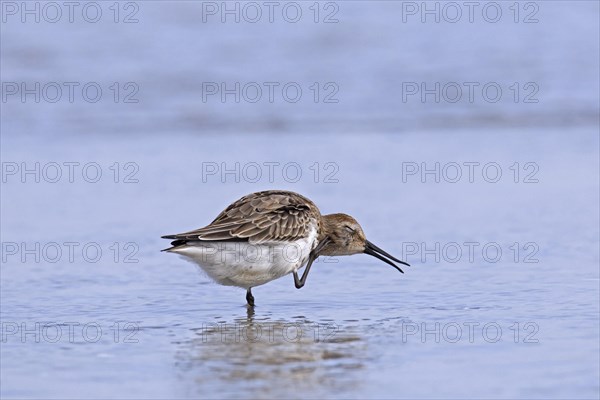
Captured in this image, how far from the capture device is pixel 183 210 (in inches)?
406

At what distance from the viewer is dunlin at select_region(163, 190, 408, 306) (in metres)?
7.58

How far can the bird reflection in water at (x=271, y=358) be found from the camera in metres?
5.80

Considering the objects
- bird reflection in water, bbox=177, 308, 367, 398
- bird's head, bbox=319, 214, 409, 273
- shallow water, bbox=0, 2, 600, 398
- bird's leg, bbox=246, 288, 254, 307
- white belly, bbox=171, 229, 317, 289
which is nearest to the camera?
bird reflection in water, bbox=177, 308, 367, 398

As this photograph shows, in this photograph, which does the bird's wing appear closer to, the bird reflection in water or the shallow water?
the shallow water

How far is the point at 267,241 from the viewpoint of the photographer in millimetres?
7793

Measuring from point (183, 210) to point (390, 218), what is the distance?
181cm

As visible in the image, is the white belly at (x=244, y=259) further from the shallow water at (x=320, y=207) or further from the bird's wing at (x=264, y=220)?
the shallow water at (x=320, y=207)

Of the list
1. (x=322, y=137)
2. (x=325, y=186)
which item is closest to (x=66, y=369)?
(x=325, y=186)

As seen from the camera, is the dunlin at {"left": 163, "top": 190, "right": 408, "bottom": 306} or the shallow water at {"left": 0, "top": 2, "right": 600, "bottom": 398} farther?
the dunlin at {"left": 163, "top": 190, "right": 408, "bottom": 306}

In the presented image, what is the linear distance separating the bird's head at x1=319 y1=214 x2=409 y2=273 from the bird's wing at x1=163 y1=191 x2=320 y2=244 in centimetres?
12

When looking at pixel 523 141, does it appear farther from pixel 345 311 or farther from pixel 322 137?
pixel 345 311

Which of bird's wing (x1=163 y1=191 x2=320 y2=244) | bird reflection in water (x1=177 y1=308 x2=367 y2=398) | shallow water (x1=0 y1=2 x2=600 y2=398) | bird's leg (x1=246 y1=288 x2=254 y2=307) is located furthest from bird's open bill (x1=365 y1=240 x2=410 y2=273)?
bird reflection in water (x1=177 y1=308 x2=367 y2=398)

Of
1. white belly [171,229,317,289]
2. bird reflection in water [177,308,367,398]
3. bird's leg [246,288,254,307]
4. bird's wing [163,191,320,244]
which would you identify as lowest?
bird reflection in water [177,308,367,398]

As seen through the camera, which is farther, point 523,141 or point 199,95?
point 199,95
